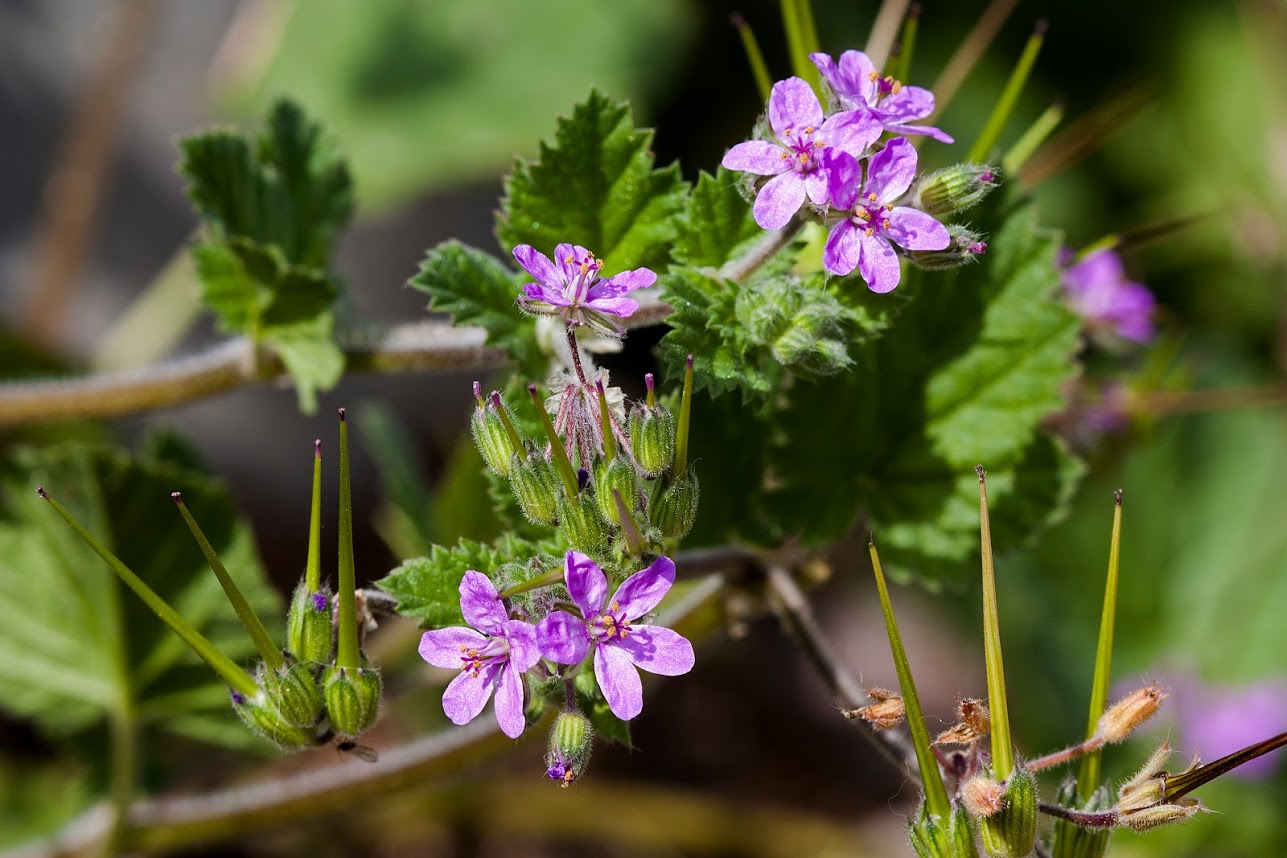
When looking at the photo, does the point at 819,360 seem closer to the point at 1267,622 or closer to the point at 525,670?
the point at 525,670

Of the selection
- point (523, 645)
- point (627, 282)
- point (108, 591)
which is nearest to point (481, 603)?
point (523, 645)

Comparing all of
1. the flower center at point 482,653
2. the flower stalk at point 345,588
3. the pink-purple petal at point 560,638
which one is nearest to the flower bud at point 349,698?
the flower stalk at point 345,588

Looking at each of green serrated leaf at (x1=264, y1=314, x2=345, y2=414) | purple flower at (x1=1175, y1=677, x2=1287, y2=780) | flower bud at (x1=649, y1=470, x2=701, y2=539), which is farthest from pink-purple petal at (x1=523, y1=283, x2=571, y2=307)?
purple flower at (x1=1175, y1=677, x2=1287, y2=780)

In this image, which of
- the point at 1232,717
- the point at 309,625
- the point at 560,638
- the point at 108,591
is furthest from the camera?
the point at 1232,717

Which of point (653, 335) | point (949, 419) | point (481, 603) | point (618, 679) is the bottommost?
point (618, 679)

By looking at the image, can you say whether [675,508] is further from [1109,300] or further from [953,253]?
[1109,300]

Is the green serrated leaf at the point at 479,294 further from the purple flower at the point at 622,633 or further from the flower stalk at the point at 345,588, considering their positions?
the purple flower at the point at 622,633
